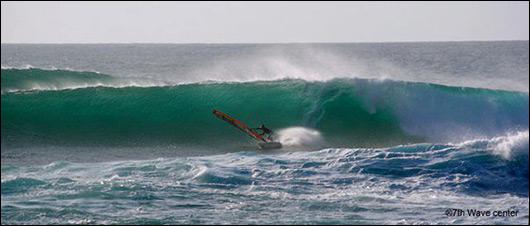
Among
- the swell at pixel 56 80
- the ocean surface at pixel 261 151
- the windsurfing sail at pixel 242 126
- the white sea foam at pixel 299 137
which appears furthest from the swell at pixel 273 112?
the swell at pixel 56 80

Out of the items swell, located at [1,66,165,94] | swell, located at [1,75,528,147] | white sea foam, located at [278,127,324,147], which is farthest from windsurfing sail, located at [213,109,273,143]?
swell, located at [1,66,165,94]

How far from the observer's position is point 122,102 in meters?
21.7

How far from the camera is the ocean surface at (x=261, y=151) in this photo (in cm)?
1084

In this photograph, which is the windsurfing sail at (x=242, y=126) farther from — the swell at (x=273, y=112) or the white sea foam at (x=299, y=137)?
the white sea foam at (x=299, y=137)

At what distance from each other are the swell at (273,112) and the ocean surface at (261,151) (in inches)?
2.2

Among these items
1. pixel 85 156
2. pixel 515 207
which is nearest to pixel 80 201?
pixel 85 156

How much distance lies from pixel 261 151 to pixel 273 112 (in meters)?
4.80

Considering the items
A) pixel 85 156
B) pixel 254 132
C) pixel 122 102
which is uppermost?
pixel 122 102

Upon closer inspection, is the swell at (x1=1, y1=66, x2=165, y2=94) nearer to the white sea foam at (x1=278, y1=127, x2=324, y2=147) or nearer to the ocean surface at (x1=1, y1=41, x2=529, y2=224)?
the ocean surface at (x1=1, y1=41, x2=529, y2=224)

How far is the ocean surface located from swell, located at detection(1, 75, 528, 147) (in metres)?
0.05

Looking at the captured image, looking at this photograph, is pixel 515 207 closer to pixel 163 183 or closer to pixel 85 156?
pixel 163 183

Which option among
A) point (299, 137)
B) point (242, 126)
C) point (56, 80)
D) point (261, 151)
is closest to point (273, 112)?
point (242, 126)

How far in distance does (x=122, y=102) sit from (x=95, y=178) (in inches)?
361

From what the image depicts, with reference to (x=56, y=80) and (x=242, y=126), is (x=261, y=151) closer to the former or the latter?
(x=242, y=126)
